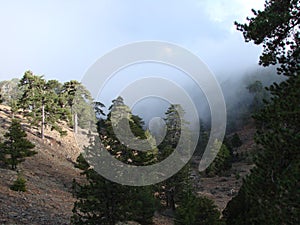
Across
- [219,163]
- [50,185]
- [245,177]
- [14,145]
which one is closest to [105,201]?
[245,177]

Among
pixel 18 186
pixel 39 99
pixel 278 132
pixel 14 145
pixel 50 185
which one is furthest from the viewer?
pixel 39 99

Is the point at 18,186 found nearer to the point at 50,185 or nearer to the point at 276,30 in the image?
the point at 50,185

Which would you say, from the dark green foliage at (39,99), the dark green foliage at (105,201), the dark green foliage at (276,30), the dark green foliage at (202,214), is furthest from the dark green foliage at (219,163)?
the dark green foliage at (276,30)

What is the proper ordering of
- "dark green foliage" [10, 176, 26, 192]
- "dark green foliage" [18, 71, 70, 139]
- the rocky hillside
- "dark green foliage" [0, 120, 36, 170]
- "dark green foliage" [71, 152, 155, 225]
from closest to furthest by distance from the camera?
"dark green foliage" [71, 152, 155, 225] < the rocky hillside < "dark green foliage" [10, 176, 26, 192] < "dark green foliage" [0, 120, 36, 170] < "dark green foliage" [18, 71, 70, 139]

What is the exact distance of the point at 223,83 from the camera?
147m

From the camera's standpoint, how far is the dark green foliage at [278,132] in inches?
304

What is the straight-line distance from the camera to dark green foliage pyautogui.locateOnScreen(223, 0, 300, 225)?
772cm

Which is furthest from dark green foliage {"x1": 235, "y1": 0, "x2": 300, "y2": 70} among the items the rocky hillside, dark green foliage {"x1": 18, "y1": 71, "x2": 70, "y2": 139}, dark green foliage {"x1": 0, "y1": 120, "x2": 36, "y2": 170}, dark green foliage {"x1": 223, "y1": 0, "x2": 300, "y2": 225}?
dark green foliage {"x1": 18, "y1": 71, "x2": 70, "y2": 139}

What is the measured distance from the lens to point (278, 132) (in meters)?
8.65

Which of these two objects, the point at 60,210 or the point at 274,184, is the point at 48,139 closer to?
the point at 60,210

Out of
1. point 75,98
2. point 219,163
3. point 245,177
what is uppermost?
point 75,98

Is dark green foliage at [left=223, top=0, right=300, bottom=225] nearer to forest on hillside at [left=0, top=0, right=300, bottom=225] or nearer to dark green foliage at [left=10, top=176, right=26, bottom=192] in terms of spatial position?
forest on hillside at [left=0, top=0, right=300, bottom=225]

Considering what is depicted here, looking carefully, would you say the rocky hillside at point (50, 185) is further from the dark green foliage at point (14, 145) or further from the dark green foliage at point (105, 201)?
the dark green foliage at point (105, 201)

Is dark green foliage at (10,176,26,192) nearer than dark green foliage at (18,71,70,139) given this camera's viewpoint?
Yes
